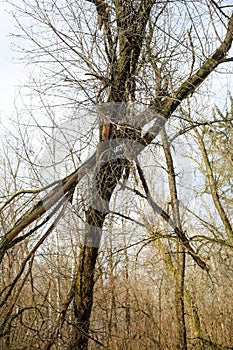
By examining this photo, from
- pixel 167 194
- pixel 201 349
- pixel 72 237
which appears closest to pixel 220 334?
pixel 201 349

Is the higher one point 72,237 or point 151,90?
point 151,90

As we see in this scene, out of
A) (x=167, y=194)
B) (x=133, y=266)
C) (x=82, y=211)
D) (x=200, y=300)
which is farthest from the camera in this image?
(x=200, y=300)

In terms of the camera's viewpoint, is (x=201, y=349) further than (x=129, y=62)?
Yes

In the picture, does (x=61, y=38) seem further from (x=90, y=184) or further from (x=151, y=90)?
(x=90, y=184)

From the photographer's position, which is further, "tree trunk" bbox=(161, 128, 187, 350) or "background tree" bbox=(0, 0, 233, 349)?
"tree trunk" bbox=(161, 128, 187, 350)

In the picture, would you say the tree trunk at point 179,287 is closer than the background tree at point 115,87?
No

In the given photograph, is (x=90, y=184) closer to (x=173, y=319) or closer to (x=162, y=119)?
(x=162, y=119)

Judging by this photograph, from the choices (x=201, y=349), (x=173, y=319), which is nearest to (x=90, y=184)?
(x=201, y=349)

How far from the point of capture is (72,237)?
344 cm

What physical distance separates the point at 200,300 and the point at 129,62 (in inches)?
167

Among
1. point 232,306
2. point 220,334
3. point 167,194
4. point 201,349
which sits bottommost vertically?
point 201,349

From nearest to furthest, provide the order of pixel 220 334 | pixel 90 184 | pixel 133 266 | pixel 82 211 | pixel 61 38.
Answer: pixel 61 38 < pixel 90 184 < pixel 82 211 < pixel 133 266 < pixel 220 334

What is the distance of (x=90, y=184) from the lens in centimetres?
265

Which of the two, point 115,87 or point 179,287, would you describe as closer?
point 115,87
